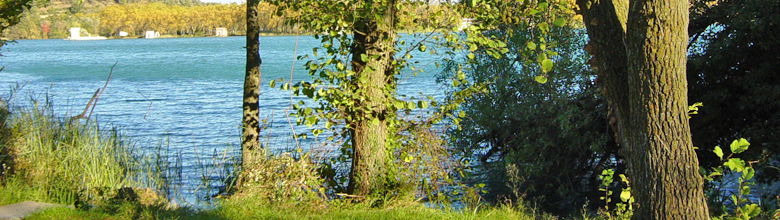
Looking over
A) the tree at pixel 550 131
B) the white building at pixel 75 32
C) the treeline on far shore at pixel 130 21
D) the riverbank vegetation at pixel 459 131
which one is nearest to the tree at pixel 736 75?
the riverbank vegetation at pixel 459 131

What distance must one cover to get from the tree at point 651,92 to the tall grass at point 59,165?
15.4ft

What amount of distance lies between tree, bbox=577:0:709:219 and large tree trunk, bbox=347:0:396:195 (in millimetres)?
2951

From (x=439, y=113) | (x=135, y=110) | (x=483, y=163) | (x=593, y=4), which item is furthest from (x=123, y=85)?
(x=593, y=4)

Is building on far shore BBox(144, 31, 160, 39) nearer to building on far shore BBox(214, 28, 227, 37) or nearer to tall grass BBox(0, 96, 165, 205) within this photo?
building on far shore BBox(214, 28, 227, 37)

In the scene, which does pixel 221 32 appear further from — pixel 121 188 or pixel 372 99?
pixel 372 99

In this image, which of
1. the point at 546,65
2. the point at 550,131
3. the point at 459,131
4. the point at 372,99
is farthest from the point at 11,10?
the point at 550,131

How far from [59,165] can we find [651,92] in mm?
6572

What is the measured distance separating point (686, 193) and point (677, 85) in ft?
2.10

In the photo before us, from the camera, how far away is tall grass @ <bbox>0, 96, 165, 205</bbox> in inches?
250

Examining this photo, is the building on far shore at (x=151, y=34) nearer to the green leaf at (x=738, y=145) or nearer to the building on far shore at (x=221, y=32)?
the building on far shore at (x=221, y=32)

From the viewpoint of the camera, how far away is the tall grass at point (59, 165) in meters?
6.35

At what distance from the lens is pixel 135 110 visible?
2062cm

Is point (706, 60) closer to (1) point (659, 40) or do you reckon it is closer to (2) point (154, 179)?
(1) point (659, 40)

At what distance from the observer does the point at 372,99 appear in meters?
6.48
